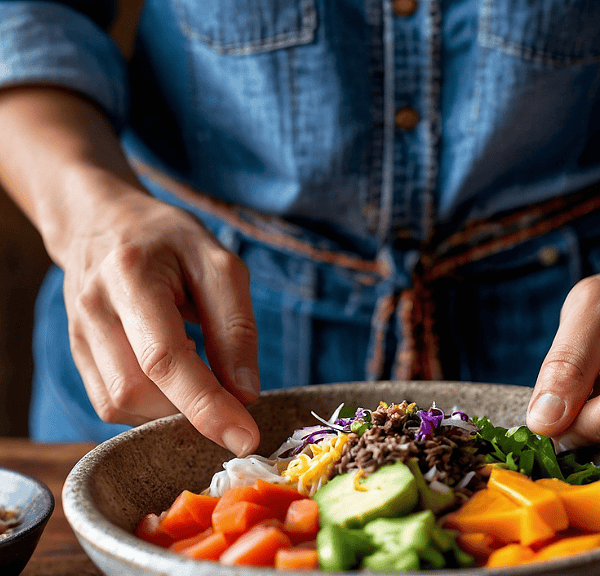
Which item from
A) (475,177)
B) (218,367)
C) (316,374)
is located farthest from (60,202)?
(475,177)

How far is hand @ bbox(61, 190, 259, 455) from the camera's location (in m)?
1.00

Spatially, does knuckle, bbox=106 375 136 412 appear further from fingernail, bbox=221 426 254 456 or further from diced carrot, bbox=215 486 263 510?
diced carrot, bbox=215 486 263 510

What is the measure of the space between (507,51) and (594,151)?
388mm

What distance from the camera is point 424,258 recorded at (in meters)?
1.70

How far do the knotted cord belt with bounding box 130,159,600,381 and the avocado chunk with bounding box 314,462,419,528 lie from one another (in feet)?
2.96

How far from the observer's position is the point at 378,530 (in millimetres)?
722

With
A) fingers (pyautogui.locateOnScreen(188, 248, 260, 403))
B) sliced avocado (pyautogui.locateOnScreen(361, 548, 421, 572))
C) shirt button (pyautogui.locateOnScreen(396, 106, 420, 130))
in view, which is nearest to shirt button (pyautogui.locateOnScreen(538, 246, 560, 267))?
shirt button (pyautogui.locateOnScreen(396, 106, 420, 130))

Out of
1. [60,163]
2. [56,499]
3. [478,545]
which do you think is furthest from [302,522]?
[60,163]

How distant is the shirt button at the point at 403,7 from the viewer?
5.08 ft

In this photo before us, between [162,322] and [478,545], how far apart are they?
535 mm

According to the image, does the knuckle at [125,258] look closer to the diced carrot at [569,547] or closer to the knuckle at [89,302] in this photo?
the knuckle at [89,302]

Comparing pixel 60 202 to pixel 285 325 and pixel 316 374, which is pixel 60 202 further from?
pixel 316 374

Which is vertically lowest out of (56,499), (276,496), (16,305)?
(16,305)

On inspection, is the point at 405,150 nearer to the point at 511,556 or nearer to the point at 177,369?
the point at 177,369
